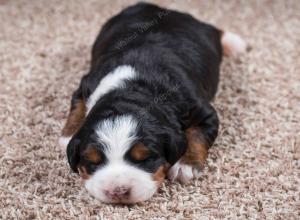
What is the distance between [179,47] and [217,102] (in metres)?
0.77

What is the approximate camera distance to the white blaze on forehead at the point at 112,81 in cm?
387

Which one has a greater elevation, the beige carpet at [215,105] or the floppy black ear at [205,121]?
the floppy black ear at [205,121]

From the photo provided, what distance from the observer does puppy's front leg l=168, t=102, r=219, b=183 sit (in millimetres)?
3855

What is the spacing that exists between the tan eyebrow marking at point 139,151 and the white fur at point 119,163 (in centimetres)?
4

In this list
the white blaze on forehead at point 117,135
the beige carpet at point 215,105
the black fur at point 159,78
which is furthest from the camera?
the beige carpet at point 215,105

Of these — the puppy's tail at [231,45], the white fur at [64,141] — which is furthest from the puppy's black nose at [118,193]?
the puppy's tail at [231,45]

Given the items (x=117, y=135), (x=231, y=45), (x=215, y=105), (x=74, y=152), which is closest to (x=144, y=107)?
(x=117, y=135)

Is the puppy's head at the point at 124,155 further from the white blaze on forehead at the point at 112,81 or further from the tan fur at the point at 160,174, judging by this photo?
the white blaze on forehead at the point at 112,81

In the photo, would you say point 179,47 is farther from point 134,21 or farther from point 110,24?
point 110,24

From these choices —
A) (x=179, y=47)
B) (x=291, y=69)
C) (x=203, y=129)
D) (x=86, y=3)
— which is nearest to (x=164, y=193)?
(x=203, y=129)

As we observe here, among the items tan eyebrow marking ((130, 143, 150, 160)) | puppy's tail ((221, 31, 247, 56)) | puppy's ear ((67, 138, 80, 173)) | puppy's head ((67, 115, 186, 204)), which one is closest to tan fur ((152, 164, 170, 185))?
puppy's head ((67, 115, 186, 204))

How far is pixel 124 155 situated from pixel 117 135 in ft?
0.47

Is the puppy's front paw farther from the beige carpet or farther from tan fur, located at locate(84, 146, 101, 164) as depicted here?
tan fur, located at locate(84, 146, 101, 164)

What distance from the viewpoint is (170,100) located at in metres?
3.84
